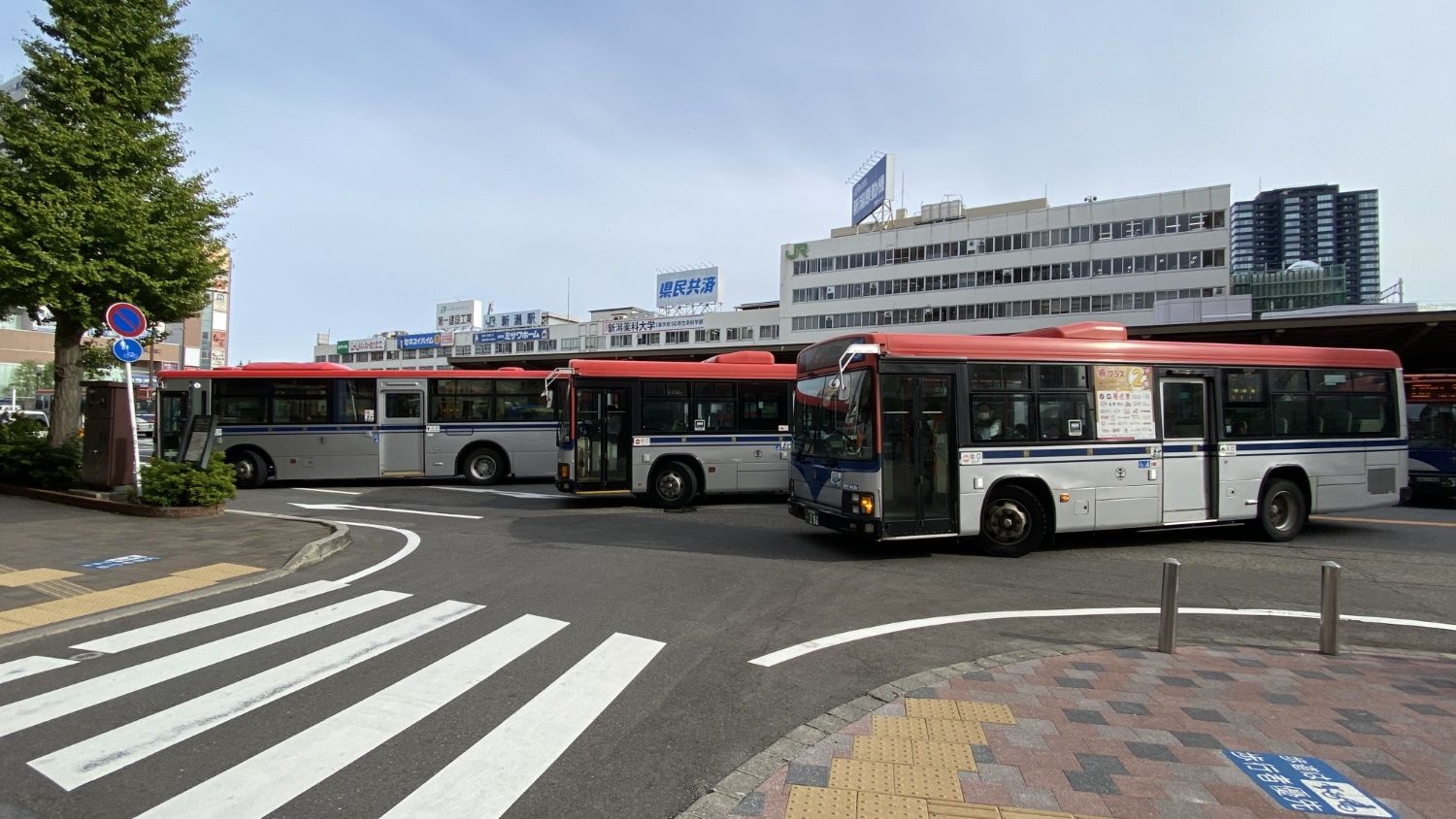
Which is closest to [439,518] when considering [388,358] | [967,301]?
[967,301]

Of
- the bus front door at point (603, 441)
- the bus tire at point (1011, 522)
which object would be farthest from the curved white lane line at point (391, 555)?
the bus tire at point (1011, 522)

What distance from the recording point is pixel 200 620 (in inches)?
253

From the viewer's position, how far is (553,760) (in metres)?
3.80

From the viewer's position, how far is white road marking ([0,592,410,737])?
171 inches

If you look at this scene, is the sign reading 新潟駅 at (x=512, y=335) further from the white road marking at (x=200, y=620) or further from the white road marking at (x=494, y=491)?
the white road marking at (x=200, y=620)

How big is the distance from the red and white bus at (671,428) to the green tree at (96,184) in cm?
813

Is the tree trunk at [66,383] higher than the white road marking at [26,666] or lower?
higher

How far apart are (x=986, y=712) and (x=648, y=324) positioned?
342 ft

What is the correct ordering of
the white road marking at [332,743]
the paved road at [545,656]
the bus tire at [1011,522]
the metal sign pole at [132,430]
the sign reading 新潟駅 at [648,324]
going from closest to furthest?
1. the white road marking at [332,743]
2. the paved road at [545,656]
3. the bus tire at [1011,522]
4. the metal sign pole at [132,430]
5. the sign reading 新潟駅 at [648,324]

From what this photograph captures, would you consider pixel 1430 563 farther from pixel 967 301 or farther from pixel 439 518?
pixel 967 301

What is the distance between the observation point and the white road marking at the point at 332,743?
333 centimetres

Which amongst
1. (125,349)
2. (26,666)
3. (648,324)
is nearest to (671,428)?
(125,349)

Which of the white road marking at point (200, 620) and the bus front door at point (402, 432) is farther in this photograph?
the bus front door at point (402, 432)

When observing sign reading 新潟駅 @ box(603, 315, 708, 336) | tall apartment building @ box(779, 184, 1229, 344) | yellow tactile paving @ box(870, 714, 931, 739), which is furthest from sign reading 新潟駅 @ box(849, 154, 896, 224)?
yellow tactile paving @ box(870, 714, 931, 739)
